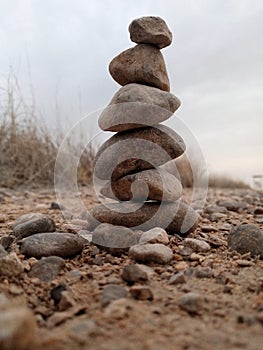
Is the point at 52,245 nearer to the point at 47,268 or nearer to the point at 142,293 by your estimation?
the point at 47,268

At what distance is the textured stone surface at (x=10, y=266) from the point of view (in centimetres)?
202

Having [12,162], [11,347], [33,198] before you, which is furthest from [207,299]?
[12,162]

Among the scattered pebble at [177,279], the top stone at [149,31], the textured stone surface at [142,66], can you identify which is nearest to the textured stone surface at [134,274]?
the scattered pebble at [177,279]

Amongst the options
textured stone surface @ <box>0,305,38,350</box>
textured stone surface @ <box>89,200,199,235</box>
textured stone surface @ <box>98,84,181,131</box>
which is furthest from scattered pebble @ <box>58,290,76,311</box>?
textured stone surface @ <box>98,84,181,131</box>

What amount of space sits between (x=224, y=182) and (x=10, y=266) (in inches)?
350

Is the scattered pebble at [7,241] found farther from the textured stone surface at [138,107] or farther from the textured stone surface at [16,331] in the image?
the textured stone surface at [16,331]

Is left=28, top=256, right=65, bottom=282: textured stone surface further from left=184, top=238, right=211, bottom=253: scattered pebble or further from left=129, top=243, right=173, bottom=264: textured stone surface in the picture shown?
left=184, top=238, right=211, bottom=253: scattered pebble

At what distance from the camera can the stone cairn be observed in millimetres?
2805

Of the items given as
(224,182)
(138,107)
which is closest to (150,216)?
(138,107)

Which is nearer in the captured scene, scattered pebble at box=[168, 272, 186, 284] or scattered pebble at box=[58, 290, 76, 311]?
scattered pebble at box=[58, 290, 76, 311]

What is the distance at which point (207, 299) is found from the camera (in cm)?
179

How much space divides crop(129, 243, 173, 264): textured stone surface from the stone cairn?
53cm

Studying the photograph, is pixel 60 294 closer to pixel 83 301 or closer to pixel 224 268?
pixel 83 301

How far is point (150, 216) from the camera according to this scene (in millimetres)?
2844
